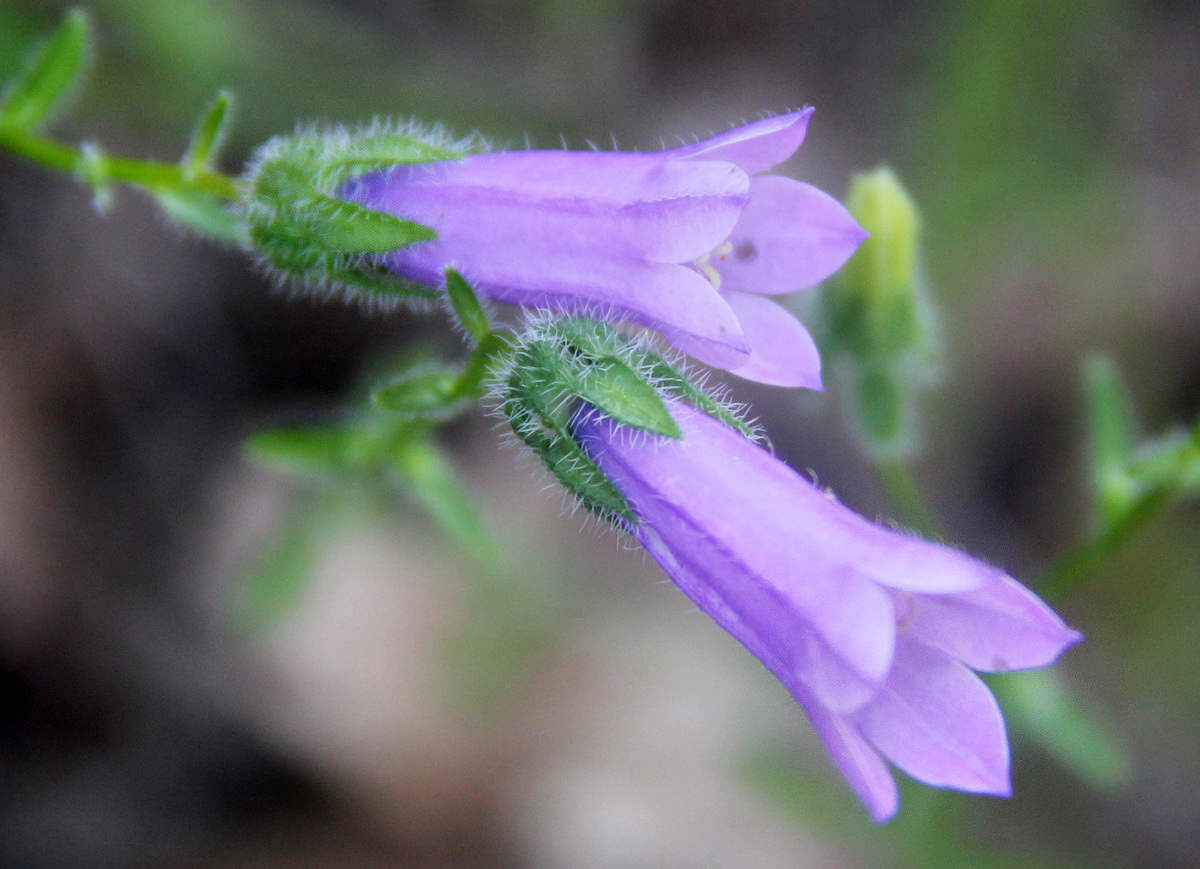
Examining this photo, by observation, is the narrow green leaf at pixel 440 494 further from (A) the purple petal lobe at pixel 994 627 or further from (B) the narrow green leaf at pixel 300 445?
(A) the purple petal lobe at pixel 994 627

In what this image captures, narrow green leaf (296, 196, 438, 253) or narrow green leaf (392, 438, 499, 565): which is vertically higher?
narrow green leaf (392, 438, 499, 565)

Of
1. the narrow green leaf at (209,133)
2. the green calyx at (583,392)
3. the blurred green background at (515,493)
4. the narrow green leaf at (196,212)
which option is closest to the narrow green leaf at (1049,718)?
the blurred green background at (515,493)

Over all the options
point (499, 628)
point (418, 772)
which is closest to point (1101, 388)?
point (499, 628)

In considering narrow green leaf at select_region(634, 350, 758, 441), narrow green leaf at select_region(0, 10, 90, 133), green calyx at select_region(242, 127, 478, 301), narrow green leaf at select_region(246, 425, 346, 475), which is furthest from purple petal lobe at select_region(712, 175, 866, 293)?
narrow green leaf at select_region(0, 10, 90, 133)

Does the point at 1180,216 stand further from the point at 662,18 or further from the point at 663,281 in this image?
the point at 663,281

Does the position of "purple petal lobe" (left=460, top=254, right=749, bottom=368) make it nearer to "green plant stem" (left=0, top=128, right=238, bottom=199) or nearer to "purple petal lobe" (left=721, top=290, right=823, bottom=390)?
"purple petal lobe" (left=721, top=290, right=823, bottom=390)
